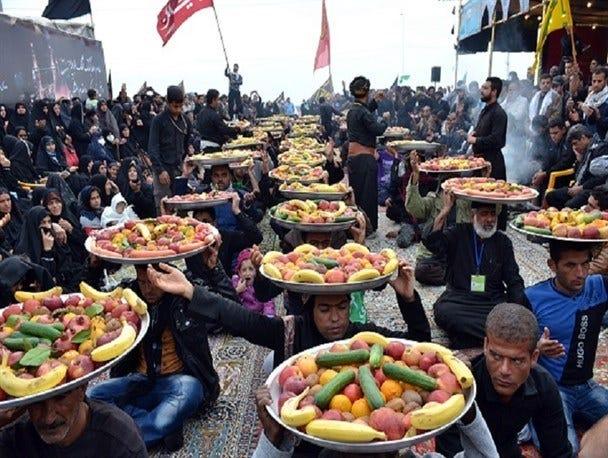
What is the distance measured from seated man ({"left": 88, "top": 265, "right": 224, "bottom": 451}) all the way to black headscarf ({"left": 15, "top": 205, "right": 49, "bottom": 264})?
250 centimetres

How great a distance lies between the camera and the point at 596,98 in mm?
9164

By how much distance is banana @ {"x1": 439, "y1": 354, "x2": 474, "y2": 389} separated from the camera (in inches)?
79.4

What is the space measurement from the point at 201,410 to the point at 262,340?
1760 mm

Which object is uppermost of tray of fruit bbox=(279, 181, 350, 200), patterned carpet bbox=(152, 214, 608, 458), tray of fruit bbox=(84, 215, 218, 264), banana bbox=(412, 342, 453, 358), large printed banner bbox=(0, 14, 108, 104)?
large printed banner bbox=(0, 14, 108, 104)

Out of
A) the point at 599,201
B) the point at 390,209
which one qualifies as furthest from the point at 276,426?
the point at 390,209

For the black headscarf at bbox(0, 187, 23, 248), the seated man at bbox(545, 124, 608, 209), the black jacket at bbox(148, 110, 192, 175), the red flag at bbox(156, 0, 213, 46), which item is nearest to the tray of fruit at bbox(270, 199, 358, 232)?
the black jacket at bbox(148, 110, 192, 175)

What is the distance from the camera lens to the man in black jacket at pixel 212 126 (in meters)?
10.1

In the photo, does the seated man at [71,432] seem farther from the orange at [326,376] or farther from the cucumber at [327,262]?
the cucumber at [327,262]

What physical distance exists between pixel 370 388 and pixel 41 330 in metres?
1.39

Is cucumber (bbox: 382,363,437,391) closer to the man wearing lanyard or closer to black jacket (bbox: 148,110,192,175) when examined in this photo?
the man wearing lanyard

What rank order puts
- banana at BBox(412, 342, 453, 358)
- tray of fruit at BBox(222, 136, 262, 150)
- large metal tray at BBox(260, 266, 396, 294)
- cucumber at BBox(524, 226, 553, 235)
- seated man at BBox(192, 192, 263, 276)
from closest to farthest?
banana at BBox(412, 342, 453, 358), large metal tray at BBox(260, 266, 396, 294), cucumber at BBox(524, 226, 553, 235), seated man at BBox(192, 192, 263, 276), tray of fruit at BBox(222, 136, 262, 150)

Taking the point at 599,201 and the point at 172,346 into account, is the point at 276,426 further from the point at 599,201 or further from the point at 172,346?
the point at 599,201

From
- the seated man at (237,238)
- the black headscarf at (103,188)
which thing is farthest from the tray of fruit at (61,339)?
the black headscarf at (103,188)

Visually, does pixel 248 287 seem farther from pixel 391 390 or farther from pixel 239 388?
pixel 391 390
